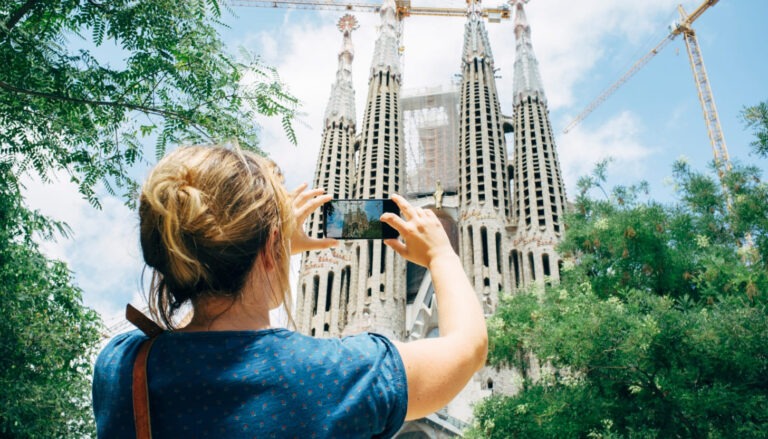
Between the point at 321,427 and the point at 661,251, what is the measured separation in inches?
544

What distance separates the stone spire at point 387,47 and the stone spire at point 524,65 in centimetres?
886

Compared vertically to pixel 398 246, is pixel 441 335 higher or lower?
lower

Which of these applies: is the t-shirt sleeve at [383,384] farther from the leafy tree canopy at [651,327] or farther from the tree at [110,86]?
the leafy tree canopy at [651,327]

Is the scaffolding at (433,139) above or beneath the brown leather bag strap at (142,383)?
above

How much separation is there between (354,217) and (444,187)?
42981 millimetres

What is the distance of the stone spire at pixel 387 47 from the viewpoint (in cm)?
4581

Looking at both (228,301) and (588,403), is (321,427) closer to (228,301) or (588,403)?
(228,301)

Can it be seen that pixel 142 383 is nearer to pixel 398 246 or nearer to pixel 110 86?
pixel 398 246

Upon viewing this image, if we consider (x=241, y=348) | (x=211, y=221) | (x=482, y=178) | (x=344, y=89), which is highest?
(x=344, y=89)

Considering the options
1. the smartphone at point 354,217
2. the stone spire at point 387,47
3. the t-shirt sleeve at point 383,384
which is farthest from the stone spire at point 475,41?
the t-shirt sleeve at point 383,384

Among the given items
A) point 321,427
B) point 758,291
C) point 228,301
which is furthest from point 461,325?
point 758,291

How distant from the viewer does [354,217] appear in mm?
2035

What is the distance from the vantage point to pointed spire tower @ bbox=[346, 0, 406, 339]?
35.4m

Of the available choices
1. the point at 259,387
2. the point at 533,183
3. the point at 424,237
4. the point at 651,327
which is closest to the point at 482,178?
the point at 533,183
